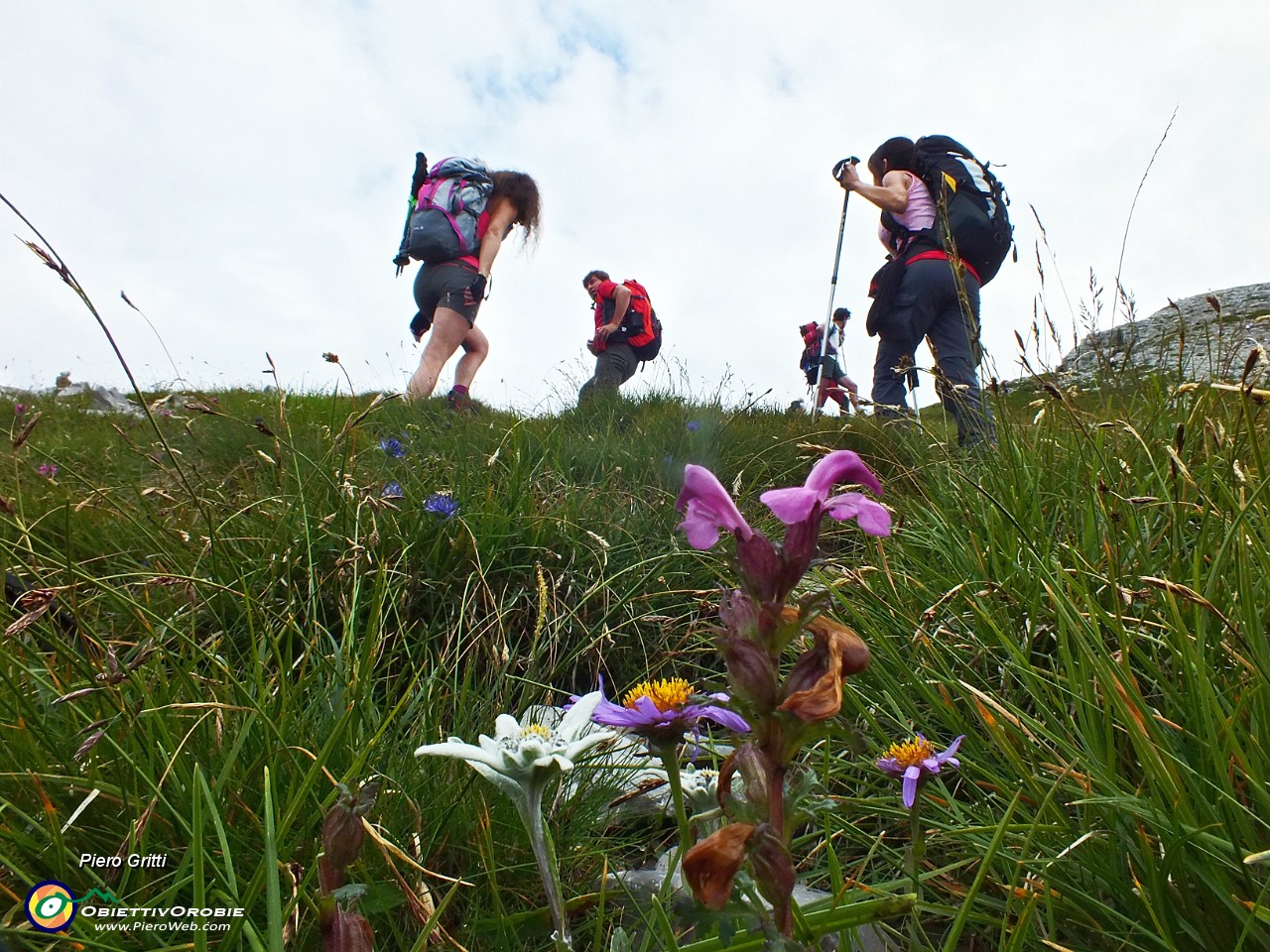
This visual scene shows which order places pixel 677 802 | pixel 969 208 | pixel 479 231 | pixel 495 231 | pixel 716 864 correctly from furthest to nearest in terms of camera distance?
pixel 495 231 → pixel 479 231 → pixel 969 208 → pixel 677 802 → pixel 716 864

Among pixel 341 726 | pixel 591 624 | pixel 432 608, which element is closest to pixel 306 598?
pixel 432 608

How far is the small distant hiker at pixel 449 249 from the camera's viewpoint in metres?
5.81

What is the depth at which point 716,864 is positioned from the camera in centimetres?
49

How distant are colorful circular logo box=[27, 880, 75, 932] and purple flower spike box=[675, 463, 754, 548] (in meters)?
0.83

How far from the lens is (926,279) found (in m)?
4.55

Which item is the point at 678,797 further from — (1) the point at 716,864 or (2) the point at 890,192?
(2) the point at 890,192

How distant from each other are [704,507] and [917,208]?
4.71 metres

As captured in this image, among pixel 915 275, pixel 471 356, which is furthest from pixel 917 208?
pixel 471 356

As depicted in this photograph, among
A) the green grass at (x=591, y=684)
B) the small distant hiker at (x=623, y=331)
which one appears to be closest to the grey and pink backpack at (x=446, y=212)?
the small distant hiker at (x=623, y=331)

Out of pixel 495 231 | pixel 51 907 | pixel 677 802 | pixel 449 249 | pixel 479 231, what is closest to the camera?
pixel 677 802

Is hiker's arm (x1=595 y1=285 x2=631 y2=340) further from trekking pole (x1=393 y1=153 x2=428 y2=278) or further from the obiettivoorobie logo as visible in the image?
the obiettivoorobie logo

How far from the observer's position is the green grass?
0.94 metres

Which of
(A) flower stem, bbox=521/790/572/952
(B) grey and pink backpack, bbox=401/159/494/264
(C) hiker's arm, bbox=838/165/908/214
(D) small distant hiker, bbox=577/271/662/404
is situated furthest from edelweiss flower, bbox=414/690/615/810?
(D) small distant hiker, bbox=577/271/662/404

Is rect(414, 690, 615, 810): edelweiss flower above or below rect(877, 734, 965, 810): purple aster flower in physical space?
above
